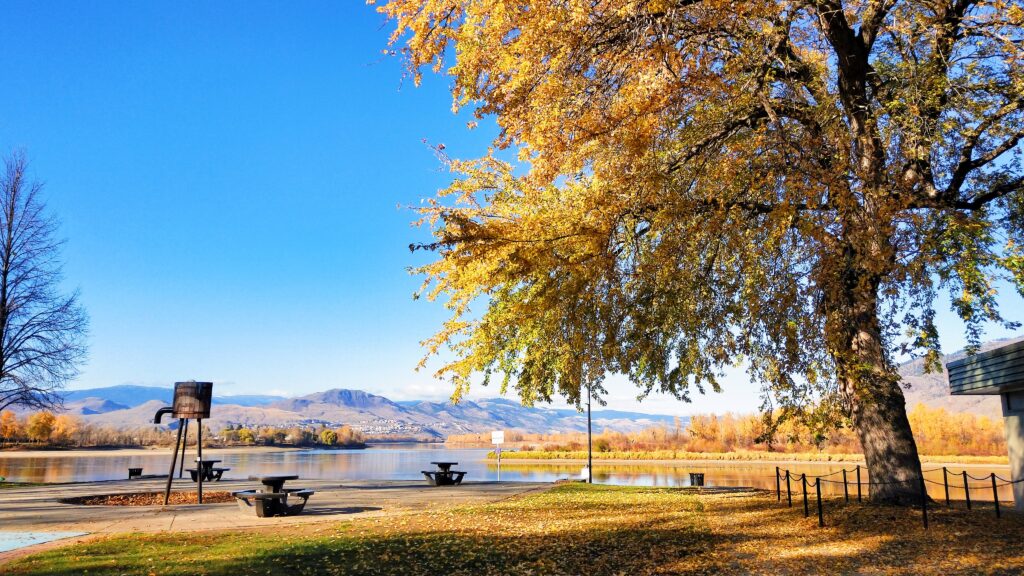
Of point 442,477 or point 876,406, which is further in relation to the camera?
point 442,477

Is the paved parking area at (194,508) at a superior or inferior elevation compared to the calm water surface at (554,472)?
superior

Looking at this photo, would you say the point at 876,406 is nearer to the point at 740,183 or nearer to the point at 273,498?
the point at 740,183

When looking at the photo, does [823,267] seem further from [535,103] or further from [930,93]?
[535,103]

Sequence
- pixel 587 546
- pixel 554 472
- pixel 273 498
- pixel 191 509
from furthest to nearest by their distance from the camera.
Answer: pixel 554 472 → pixel 191 509 → pixel 273 498 → pixel 587 546

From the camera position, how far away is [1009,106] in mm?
10484

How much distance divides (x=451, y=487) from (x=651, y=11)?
1744cm

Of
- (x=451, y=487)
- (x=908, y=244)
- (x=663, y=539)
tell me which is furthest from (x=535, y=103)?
(x=451, y=487)

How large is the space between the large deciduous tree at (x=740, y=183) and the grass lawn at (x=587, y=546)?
7.63 ft

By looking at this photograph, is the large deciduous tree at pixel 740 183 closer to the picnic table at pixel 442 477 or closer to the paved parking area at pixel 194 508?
the paved parking area at pixel 194 508

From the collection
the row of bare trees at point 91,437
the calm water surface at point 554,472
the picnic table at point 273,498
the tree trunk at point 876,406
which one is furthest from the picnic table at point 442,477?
the row of bare trees at point 91,437

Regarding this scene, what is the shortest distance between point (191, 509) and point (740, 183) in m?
15.0

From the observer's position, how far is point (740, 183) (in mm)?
12398

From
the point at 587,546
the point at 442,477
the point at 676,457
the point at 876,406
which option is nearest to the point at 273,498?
the point at 587,546

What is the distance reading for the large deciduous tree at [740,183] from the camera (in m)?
9.77
